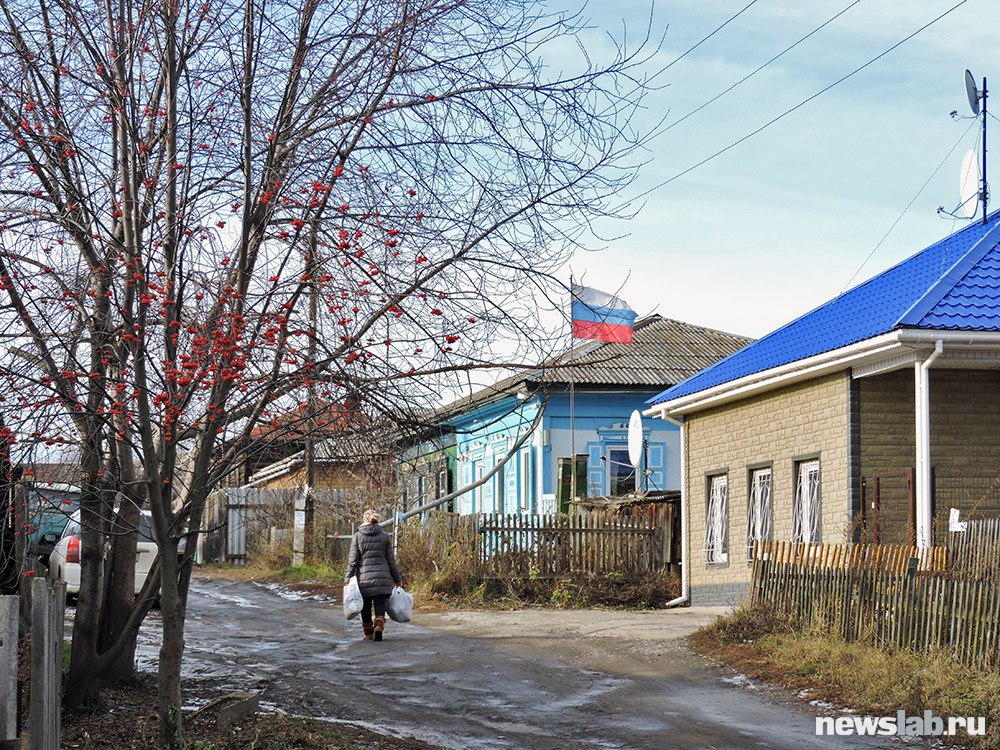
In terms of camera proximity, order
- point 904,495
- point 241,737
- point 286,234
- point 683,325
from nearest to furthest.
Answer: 1. point 286,234
2. point 241,737
3. point 904,495
4. point 683,325

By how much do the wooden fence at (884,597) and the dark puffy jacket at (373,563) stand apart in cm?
425

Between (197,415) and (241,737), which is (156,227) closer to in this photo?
(197,415)

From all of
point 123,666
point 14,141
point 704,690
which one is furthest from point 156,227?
point 704,690

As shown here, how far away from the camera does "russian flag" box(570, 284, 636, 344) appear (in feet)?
24.3

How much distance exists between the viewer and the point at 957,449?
1546 cm

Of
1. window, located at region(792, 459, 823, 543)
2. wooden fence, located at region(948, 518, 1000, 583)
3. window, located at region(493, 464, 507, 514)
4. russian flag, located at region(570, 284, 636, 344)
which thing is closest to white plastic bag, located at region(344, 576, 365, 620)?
window, located at region(792, 459, 823, 543)

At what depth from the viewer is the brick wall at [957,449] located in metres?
15.4

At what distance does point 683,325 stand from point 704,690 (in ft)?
76.0

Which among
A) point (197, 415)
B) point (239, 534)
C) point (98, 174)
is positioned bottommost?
point (239, 534)

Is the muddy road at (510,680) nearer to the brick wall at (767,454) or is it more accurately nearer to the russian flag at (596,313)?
the brick wall at (767,454)

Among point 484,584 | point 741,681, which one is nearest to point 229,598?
point 484,584

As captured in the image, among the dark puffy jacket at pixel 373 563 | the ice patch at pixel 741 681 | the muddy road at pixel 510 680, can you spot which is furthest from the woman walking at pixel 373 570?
the ice patch at pixel 741 681

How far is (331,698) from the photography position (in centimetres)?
1046

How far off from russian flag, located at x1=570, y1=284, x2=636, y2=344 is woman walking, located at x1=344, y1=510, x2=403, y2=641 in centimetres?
759
